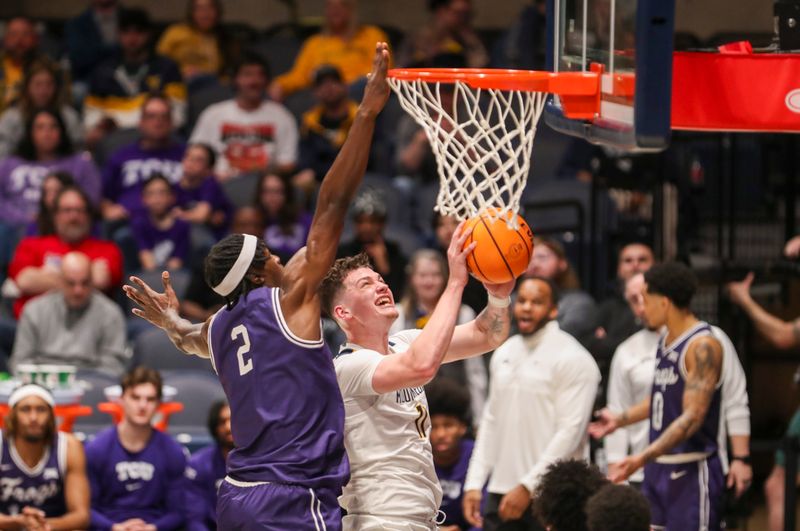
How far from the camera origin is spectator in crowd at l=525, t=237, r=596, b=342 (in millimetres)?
8562

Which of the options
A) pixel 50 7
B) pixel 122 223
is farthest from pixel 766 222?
pixel 50 7

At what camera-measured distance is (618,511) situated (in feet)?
17.4

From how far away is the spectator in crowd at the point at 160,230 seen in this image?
988cm

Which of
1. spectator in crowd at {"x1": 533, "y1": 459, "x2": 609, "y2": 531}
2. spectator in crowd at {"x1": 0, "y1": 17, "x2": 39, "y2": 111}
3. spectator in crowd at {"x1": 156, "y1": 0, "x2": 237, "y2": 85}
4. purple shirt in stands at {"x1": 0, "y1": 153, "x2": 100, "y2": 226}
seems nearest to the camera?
Result: spectator in crowd at {"x1": 533, "y1": 459, "x2": 609, "y2": 531}

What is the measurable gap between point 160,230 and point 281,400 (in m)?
5.30

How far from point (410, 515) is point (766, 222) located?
617 centimetres

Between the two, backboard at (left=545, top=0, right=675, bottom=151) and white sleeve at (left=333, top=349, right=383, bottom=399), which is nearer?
backboard at (left=545, top=0, right=675, bottom=151)

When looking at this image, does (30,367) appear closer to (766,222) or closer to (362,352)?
(362,352)

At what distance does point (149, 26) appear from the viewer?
11.6 m

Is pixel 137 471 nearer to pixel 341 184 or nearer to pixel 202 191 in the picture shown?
pixel 202 191

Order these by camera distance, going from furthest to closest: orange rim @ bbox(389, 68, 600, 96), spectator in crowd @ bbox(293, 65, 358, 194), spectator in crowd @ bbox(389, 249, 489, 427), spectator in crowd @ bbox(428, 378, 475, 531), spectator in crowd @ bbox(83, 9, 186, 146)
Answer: spectator in crowd @ bbox(83, 9, 186, 146) → spectator in crowd @ bbox(293, 65, 358, 194) → spectator in crowd @ bbox(389, 249, 489, 427) → spectator in crowd @ bbox(428, 378, 475, 531) → orange rim @ bbox(389, 68, 600, 96)

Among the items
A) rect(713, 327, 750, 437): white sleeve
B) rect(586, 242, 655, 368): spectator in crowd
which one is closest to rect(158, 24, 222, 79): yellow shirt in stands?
rect(586, 242, 655, 368): spectator in crowd

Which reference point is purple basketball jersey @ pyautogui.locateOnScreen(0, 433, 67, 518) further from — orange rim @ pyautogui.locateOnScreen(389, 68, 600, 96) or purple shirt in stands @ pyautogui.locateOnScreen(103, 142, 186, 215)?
orange rim @ pyautogui.locateOnScreen(389, 68, 600, 96)

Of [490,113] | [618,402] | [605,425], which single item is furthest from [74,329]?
[490,113]
